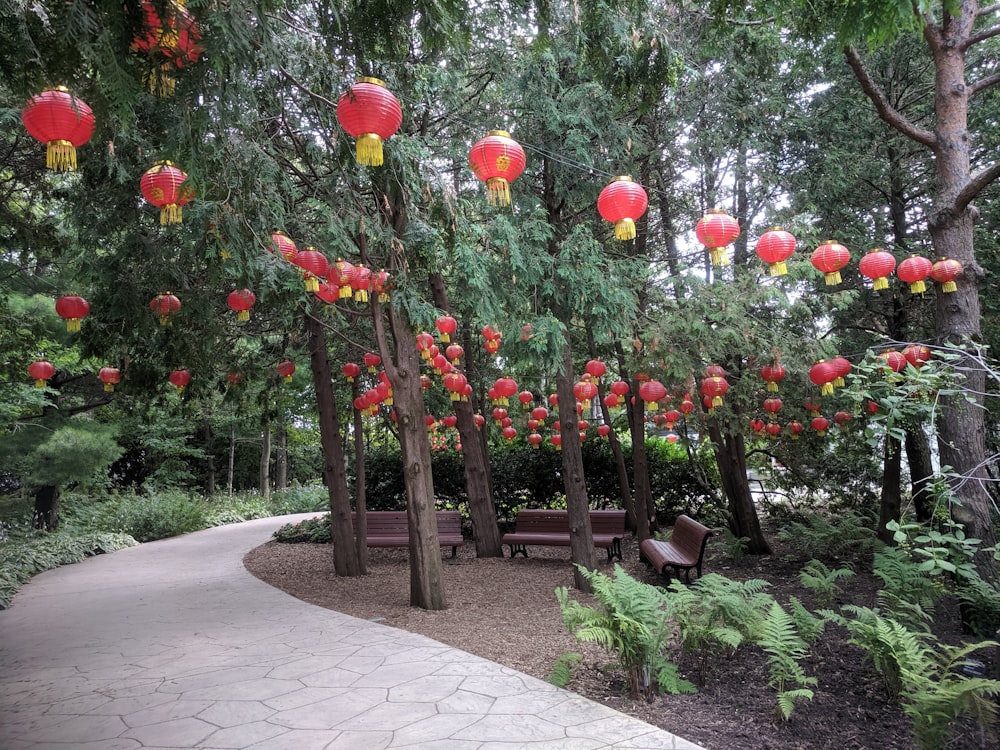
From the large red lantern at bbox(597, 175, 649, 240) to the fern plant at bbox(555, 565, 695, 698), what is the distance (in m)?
2.54

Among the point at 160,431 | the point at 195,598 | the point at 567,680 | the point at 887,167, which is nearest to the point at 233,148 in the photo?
the point at 567,680

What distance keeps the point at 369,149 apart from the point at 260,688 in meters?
3.68

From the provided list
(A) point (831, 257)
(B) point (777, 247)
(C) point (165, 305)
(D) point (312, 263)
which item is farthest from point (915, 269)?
(C) point (165, 305)

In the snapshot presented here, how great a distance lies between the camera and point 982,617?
4.95m

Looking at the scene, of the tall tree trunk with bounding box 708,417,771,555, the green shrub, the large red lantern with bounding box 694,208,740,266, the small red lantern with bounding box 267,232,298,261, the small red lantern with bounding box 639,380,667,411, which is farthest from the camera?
the tall tree trunk with bounding box 708,417,771,555

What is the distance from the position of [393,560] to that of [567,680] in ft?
22.1

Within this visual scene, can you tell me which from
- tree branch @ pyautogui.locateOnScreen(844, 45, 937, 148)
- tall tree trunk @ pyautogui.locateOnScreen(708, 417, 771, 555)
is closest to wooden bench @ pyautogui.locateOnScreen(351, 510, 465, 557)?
tall tree trunk @ pyautogui.locateOnScreen(708, 417, 771, 555)

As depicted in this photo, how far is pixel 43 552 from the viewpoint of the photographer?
35.2 ft

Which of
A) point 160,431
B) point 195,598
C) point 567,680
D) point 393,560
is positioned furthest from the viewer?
point 160,431

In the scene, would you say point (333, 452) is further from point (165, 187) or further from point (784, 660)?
point (784, 660)

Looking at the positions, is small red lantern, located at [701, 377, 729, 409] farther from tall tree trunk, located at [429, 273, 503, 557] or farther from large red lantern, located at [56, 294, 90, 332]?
large red lantern, located at [56, 294, 90, 332]

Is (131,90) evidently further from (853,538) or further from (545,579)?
(853,538)

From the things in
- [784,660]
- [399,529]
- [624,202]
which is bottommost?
[784,660]

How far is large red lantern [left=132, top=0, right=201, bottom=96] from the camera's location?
2.47 meters
